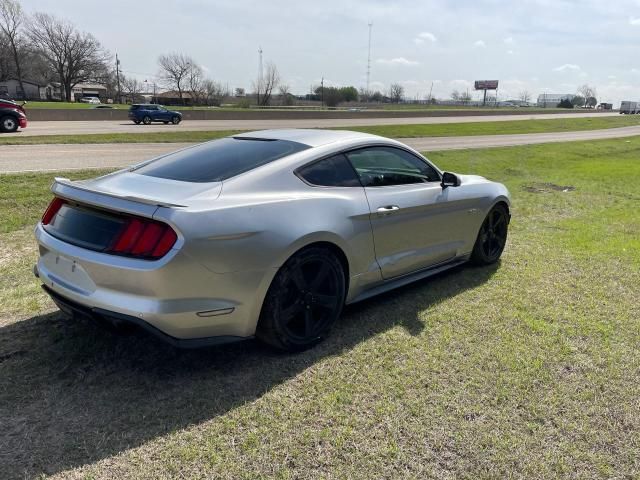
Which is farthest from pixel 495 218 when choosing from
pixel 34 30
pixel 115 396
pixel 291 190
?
pixel 34 30

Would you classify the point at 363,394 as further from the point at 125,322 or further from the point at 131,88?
the point at 131,88

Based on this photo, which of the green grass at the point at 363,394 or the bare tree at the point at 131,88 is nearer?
the green grass at the point at 363,394

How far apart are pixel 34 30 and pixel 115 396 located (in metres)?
→ 93.4

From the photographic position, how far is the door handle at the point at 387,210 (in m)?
3.81

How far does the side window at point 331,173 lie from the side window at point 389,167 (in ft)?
0.29

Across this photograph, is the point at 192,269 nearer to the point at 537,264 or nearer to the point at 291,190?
the point at 291,190

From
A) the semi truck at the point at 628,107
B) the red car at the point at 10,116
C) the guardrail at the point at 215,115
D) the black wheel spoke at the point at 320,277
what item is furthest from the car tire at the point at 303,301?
the semi truck at the point at 628,107

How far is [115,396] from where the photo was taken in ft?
9.39

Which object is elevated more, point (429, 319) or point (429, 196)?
point (429, 196)

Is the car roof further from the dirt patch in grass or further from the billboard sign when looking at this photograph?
the billboard sign

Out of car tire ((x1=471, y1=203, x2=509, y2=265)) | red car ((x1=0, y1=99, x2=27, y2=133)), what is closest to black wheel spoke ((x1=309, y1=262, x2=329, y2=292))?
car tire ((x1=471, y1=203, x2=509, y2=265))

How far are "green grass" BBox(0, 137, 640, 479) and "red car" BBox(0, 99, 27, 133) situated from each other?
18.0m

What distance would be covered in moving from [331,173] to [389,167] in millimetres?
744

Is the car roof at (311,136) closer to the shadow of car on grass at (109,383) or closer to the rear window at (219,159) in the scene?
the rear window at (219,159)
